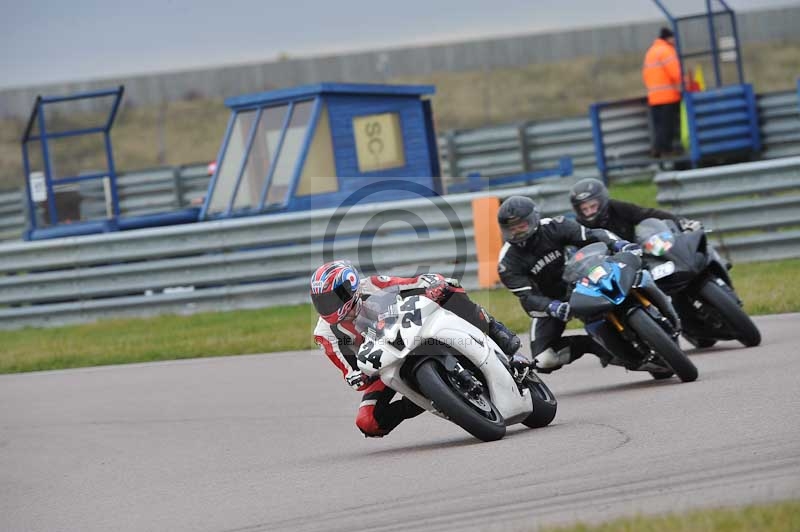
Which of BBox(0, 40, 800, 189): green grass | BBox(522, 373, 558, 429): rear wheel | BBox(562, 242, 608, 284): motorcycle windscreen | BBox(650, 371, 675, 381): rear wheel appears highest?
BBox(0, 40, 800, 189): green grass

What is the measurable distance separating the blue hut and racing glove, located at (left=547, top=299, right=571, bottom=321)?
956 centimetres

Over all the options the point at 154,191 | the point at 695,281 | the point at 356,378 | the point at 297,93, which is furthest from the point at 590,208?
the point at 154,191

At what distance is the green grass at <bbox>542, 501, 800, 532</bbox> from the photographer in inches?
194

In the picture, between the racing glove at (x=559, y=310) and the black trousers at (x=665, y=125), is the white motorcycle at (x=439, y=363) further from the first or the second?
the black trousers at (x=665, y=125)

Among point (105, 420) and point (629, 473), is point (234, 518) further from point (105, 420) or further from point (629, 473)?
point (105, 420)

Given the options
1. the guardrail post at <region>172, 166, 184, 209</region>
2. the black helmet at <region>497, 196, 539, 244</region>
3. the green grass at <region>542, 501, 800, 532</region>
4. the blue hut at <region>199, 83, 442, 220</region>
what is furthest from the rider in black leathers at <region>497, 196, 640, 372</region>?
the guardrail post at <region>172, 166, 184, 209</region>

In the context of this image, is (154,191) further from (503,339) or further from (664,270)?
(503,339)

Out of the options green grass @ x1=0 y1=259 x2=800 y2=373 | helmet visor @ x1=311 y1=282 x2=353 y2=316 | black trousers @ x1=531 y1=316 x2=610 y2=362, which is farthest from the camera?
green grass @ x1=0 y1=259 x2=800 y2=373

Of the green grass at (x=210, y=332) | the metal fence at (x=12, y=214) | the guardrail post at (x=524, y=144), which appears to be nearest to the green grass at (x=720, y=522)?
the green grass at (x=210, y=332)

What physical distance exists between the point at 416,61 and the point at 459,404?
3466 cm

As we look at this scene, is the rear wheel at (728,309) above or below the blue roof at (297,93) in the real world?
below

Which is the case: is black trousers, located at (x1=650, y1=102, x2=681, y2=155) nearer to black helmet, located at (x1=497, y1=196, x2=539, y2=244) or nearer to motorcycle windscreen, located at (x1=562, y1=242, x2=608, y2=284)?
black helmet, located at (x1=497, y1=196, x2=539, y2=244)

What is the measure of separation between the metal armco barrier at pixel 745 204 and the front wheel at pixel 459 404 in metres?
8.14

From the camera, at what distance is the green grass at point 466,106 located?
130ft
